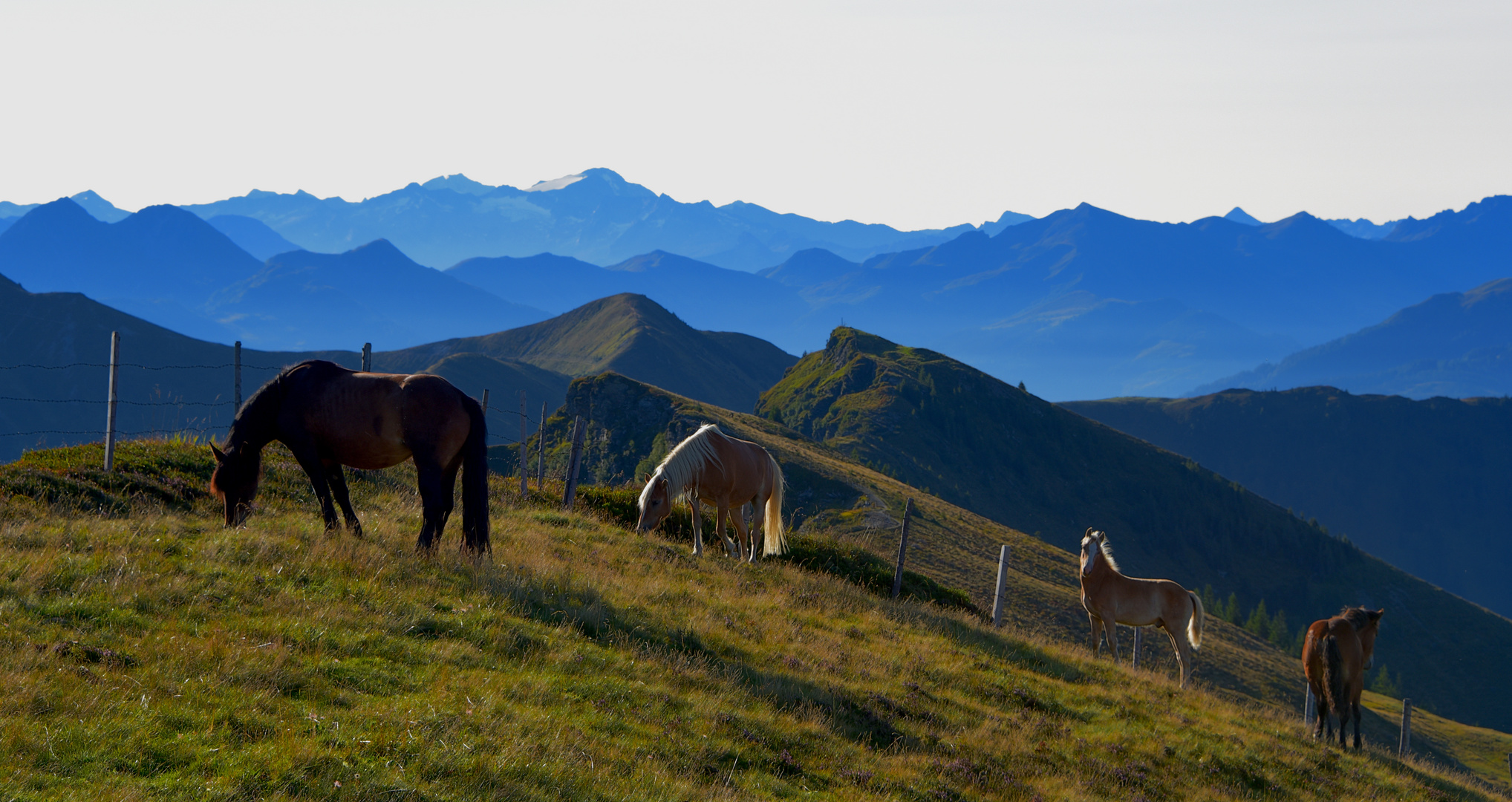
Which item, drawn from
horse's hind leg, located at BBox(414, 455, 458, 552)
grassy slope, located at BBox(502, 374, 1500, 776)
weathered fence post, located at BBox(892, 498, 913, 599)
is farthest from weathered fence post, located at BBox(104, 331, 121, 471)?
grassy slope, located at BBox(502, 374, 1500, 776)

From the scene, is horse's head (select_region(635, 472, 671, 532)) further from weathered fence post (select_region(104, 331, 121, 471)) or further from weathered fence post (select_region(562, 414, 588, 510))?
weathered fence post (select_region(104, 331, 121, 471))

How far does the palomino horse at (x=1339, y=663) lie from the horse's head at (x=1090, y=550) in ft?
12.4

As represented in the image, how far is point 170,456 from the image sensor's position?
1514 cm

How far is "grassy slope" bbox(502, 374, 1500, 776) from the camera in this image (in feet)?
193

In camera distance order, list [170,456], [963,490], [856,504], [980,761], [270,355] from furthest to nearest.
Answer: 1. [270,355]
2. [963,490]
3. [856,504]
4. [170,456]
5. [980,761]

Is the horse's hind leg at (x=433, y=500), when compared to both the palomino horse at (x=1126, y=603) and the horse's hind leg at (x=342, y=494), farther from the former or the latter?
the palomino horse at (x=1126, y=603)

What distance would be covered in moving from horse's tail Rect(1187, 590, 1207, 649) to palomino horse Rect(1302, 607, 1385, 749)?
1.83 m

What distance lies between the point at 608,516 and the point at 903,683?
9.67 meters

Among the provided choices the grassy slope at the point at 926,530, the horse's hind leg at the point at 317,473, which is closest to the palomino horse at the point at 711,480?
the grassy slope at the point at 926,530

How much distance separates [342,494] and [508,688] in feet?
16.3

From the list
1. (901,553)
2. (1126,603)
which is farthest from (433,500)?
(1126,603)

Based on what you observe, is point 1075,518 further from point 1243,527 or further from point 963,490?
point 1243,527

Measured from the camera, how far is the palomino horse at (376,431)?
10515 millimetres

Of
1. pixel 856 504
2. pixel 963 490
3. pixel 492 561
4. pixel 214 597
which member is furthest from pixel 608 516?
pixel 963 490
